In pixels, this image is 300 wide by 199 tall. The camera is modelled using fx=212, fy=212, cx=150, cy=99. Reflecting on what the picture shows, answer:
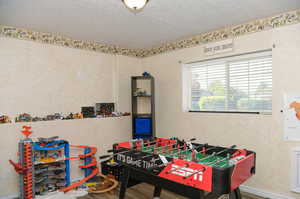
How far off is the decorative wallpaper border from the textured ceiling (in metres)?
0.12

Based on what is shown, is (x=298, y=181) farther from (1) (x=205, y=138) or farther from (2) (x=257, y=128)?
(1) (x=205, y=138)

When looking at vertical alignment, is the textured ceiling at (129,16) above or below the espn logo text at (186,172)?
above

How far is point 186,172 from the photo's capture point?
1.84 m

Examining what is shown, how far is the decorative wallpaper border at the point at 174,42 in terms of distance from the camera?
2792mm

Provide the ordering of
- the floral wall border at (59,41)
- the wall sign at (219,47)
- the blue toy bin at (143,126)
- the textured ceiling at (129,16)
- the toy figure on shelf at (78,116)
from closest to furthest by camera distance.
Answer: the textured ceiling at (129,16)
the floral wall border at (59,41)
the wall sign at (219,47)
the toy figure on shelf at (78,116)
the blue toy bin at (143,126)

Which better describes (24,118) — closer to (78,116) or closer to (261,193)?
(78,116)

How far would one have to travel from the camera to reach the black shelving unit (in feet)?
13.5

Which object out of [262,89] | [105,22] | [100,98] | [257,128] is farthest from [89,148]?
[262,89]

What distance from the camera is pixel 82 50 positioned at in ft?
12.4

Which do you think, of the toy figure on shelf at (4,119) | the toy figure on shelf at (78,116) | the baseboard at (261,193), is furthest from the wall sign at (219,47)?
the toy figure on shelf at (4,119)


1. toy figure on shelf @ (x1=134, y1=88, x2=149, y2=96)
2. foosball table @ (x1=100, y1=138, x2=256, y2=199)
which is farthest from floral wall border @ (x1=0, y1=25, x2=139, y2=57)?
foosball table @ (x1=100, y1=138, x2=256, y2=199)

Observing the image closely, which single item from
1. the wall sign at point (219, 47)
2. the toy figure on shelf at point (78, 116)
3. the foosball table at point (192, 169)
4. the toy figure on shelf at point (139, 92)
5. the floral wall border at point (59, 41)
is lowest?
the foosball table at point (192, 169)

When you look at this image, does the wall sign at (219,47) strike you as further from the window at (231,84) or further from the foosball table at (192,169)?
the foosball table at (192,169)

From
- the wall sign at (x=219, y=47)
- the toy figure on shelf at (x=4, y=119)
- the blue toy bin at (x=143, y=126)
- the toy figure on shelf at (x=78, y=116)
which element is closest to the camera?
the toy figure on shelf at (x=4, y=119)
